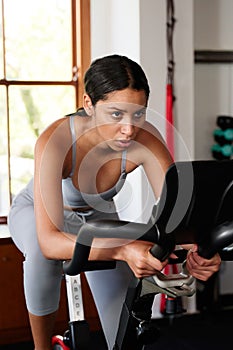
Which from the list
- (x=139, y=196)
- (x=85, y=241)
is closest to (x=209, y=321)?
(x=139, y=196)

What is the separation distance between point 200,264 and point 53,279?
74 centimetres

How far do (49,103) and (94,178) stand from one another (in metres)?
1.74

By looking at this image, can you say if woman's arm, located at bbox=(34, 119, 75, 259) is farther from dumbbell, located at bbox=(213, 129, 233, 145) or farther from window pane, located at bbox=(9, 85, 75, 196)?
dumbbell, located at bbox=(213, 129, 233, 145)

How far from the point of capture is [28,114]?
3750mm

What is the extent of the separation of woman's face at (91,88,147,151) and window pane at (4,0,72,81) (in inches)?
78.1

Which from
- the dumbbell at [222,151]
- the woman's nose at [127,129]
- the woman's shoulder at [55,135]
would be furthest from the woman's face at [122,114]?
the dumbbell at [222,151]

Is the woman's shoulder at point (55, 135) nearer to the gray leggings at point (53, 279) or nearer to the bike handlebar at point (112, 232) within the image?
the gray leggings at point (53, 279)

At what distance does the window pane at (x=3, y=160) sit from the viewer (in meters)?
3.67

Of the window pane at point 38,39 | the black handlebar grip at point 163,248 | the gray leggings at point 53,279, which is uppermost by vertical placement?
the window pane at point 38,39

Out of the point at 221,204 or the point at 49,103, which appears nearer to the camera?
the point at 221,204

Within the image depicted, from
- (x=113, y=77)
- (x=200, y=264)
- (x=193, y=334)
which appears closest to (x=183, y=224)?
(x=200, y=264)

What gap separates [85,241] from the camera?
148 centimetres

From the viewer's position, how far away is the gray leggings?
6.89 ft

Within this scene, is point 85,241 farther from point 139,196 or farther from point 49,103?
point 49,103
